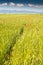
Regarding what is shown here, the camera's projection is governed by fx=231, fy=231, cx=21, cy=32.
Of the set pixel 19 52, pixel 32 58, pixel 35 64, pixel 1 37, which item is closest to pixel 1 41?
pixel 1 37

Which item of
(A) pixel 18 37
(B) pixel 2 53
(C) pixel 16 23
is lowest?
(C) pixel 16 23

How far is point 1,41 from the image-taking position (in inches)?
1335

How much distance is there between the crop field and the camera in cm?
2692

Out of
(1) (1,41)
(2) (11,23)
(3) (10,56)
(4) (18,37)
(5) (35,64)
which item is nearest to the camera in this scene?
(5) (35,64)

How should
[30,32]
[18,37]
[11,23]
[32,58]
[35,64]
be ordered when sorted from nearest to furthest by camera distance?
[35,64] < [32,58] < [18,37] < [30,32] < [11,23]

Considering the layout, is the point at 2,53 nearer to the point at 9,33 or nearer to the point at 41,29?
the point at 9,33

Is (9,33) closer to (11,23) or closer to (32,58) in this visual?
(11,23)

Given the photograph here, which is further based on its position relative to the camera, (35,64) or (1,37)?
(1,37)

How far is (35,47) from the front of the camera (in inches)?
1196

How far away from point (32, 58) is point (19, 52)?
3464 mm

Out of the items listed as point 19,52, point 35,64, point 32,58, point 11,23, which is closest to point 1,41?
point 19,52

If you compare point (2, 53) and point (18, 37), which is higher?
point (2, 53)

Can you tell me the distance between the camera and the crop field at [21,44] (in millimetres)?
26922

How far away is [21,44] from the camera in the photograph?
33.0m
